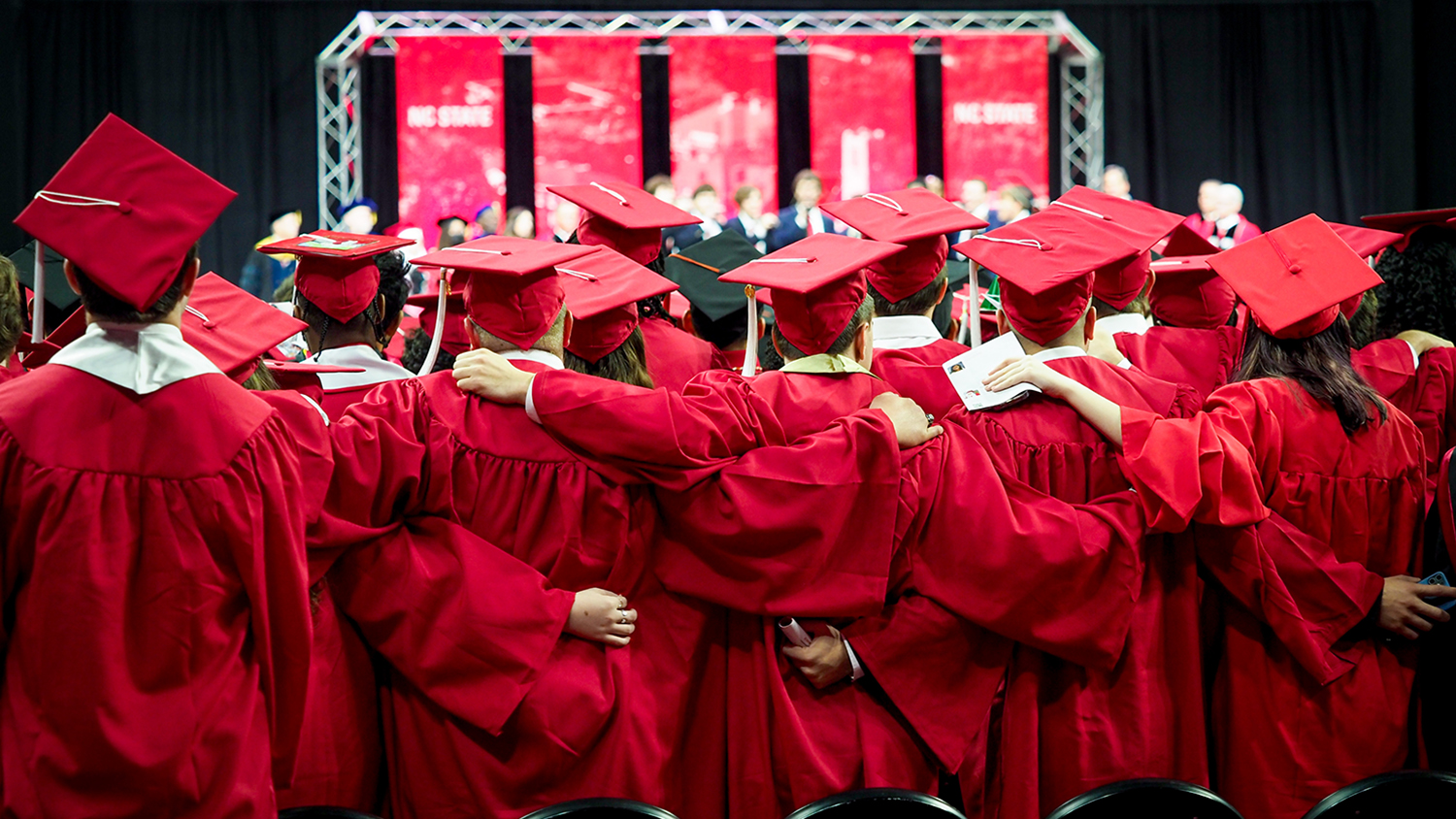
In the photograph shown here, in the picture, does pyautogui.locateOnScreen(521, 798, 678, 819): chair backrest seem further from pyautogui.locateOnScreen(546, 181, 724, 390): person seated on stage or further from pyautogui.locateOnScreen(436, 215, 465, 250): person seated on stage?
pyautogui.locateOnScreen(436, 215, 465, 250): person seated on stage

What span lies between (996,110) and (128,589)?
11126 mm

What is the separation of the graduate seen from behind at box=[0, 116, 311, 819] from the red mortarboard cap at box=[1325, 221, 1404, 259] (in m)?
2.88

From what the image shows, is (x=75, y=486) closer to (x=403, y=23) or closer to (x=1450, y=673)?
(x=1450, y=673)

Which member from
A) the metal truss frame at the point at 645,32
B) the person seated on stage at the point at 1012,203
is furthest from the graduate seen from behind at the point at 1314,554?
the metal truss frame at the point at 645,32

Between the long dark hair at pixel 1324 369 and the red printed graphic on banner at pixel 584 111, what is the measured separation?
30.7 ft

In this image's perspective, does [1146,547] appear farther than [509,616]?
Yes

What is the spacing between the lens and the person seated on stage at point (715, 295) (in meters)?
4.12

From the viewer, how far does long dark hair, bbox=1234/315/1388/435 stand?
2.73 metres

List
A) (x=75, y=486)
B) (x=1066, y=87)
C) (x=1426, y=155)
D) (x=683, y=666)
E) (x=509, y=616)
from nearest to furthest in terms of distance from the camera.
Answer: (x=75, y=486), (x=509, y=616), (x=683, y=666), (x=1426, y=155), (x=1066, y=87)

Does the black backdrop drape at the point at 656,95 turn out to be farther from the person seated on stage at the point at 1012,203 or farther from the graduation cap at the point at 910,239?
the graduation cap at the point at 910,239

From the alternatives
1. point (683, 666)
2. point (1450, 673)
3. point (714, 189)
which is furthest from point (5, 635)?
point (714, 189)

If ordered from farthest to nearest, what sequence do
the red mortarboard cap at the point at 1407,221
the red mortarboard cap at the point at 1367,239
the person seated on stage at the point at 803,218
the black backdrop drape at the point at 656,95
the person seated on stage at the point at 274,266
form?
1. the black backdrop drape at the point at 656,95
2. the person seated on stage at the point at 274,266
3. the person seated on stage at the point at 803,218
4. the red mortarboard cap at the point at 1407,221
5. the red mortarboard cap at the point at 1367,239

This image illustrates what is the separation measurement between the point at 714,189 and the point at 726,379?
8925mm

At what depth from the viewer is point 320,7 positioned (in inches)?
462
